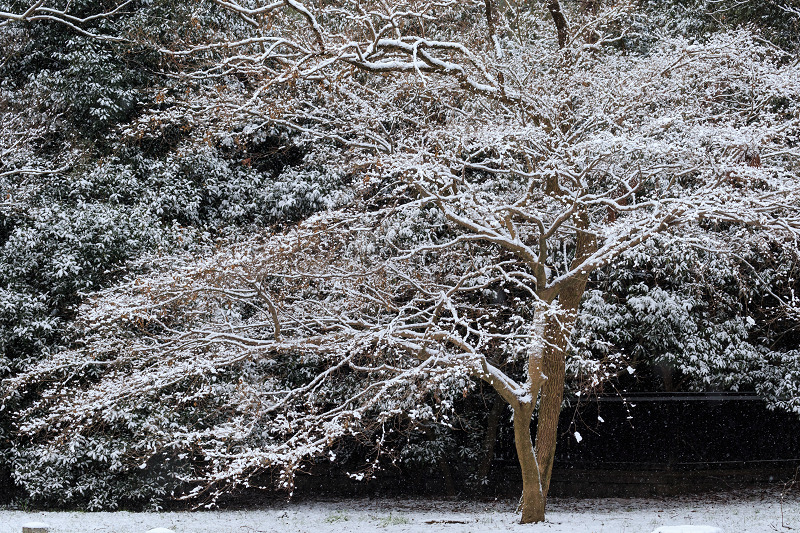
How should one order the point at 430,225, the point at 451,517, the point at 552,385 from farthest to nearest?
1. the point at 430,225
2. the point at 451,517
3. the point at 552,385

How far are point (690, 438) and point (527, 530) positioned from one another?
21.2 feet

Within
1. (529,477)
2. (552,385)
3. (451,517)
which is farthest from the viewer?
(451,517)

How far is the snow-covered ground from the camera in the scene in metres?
8.00

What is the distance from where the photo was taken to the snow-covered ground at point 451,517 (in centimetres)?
800

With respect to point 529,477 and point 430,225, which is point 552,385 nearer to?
point 529,477

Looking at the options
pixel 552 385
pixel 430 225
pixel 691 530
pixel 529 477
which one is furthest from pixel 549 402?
pixel 691 530

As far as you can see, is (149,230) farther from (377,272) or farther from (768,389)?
(768,389)

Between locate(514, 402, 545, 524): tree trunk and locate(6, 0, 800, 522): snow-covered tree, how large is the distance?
0.10 ft

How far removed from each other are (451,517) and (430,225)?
13.1 ft

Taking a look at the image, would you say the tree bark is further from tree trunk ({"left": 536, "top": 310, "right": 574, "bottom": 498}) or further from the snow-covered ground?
the snow-covered ground

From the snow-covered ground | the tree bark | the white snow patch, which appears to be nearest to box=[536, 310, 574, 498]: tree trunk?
the tree bark

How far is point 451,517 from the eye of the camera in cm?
930

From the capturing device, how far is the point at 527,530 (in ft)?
23.6

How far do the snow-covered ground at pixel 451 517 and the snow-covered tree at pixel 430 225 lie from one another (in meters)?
0.80
